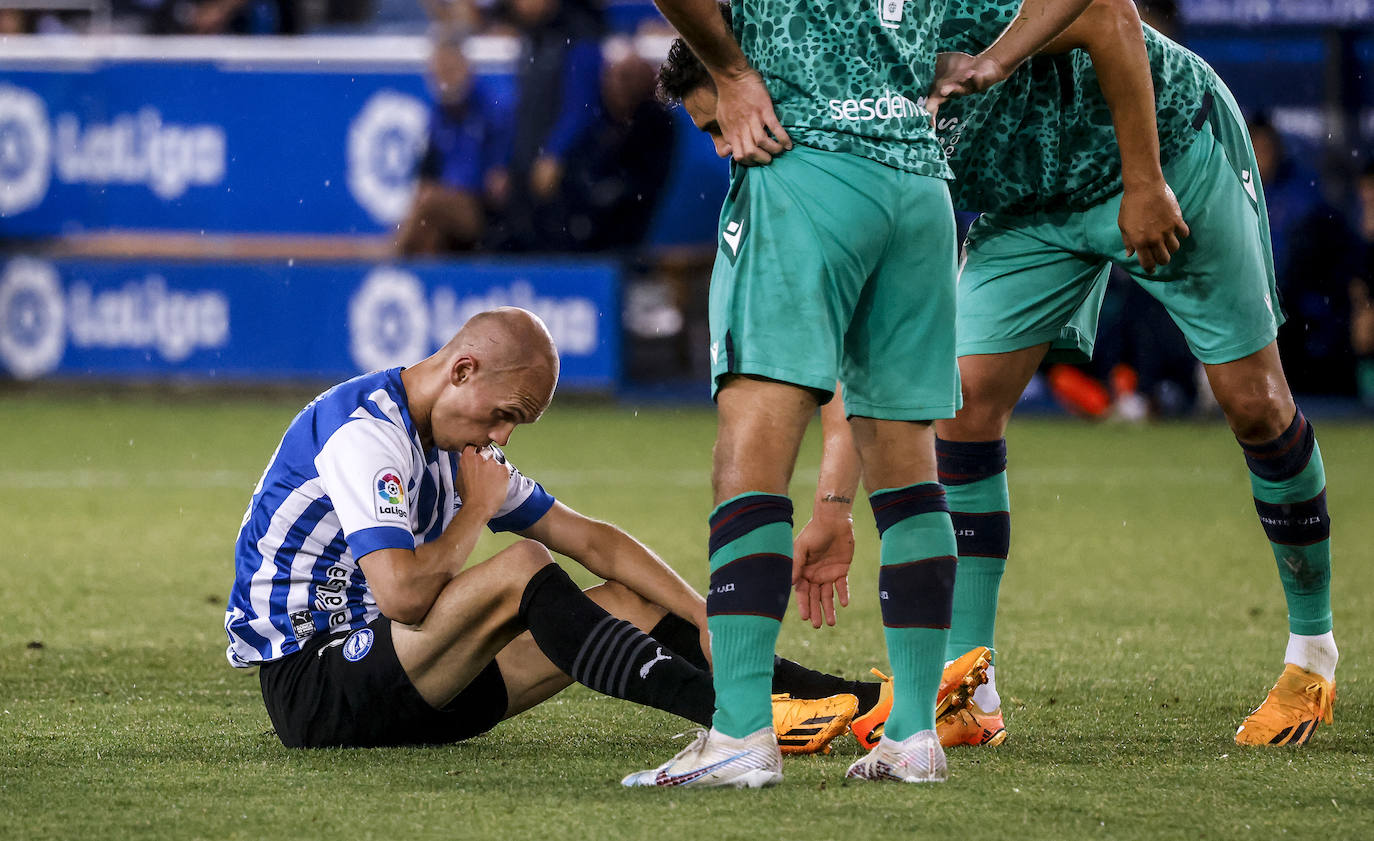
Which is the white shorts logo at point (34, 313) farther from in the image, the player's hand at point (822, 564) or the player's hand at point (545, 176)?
the player's hand at point (822, 564)

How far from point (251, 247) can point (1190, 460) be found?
6.69 meters

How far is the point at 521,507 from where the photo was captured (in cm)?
382

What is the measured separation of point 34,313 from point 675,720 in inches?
373

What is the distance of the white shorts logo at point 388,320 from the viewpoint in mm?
11797

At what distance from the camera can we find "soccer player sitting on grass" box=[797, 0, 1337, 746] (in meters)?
3.71

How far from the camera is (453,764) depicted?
3430 mm

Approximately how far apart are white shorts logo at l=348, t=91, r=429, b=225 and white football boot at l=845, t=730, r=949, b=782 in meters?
9.89

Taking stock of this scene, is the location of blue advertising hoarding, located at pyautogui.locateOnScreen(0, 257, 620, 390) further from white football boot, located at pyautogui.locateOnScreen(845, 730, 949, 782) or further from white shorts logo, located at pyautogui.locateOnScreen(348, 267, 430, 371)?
white football boot, located at pyautogui.locateOnScreen(845, 730, 949, 782)

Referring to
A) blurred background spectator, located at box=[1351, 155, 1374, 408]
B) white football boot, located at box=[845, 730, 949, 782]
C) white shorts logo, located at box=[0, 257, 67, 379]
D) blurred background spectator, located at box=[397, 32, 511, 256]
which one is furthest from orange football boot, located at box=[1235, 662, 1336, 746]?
white shorts logo, located at box=[0, 257, 67, 379]

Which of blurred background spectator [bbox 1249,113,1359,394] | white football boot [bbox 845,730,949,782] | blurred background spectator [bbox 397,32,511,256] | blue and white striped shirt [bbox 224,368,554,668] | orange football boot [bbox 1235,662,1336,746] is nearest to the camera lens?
white football boot [bbox 845,730,949,782]

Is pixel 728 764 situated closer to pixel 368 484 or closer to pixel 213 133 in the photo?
pixel 368 484

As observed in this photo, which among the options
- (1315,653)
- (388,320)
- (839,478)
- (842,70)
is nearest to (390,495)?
(839,478)

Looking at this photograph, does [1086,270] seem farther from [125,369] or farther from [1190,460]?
[125,369]

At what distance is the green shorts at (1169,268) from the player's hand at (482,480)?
1098 millimetres
